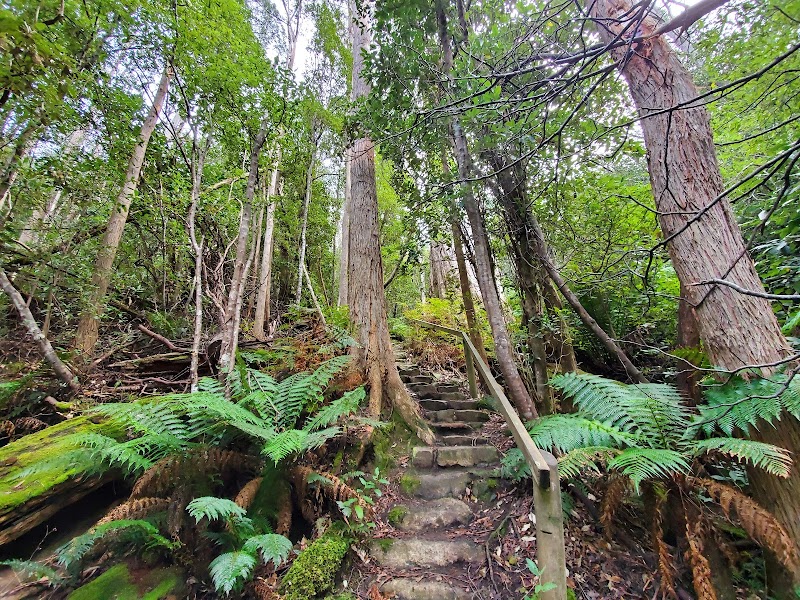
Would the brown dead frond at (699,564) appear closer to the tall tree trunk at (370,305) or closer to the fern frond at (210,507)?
the tall tree trunk at (370,305)

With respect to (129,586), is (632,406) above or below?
above

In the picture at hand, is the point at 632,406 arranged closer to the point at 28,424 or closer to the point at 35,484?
the point at 35,484

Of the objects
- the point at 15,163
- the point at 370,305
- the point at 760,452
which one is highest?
the point at 15,163

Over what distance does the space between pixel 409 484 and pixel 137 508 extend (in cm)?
205

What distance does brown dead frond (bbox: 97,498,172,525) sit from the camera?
198 cm

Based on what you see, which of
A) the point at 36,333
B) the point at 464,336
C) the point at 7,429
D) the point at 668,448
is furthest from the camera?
the point at 464,336

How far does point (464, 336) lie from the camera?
181 inches

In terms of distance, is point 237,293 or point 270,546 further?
point 237,293

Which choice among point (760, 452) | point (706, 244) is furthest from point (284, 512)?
point (706, 244)

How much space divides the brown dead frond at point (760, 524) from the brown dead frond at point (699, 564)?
21cm

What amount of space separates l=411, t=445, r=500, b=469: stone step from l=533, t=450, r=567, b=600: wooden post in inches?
59.8

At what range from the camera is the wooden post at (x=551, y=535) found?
1659mm

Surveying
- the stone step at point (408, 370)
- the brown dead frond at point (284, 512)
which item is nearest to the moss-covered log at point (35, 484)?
the brown dead frond at point (284, 512)

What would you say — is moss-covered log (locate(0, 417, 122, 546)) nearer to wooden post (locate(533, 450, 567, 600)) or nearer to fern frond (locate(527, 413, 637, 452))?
wooden post (locate(533, 450, 567, 600))
